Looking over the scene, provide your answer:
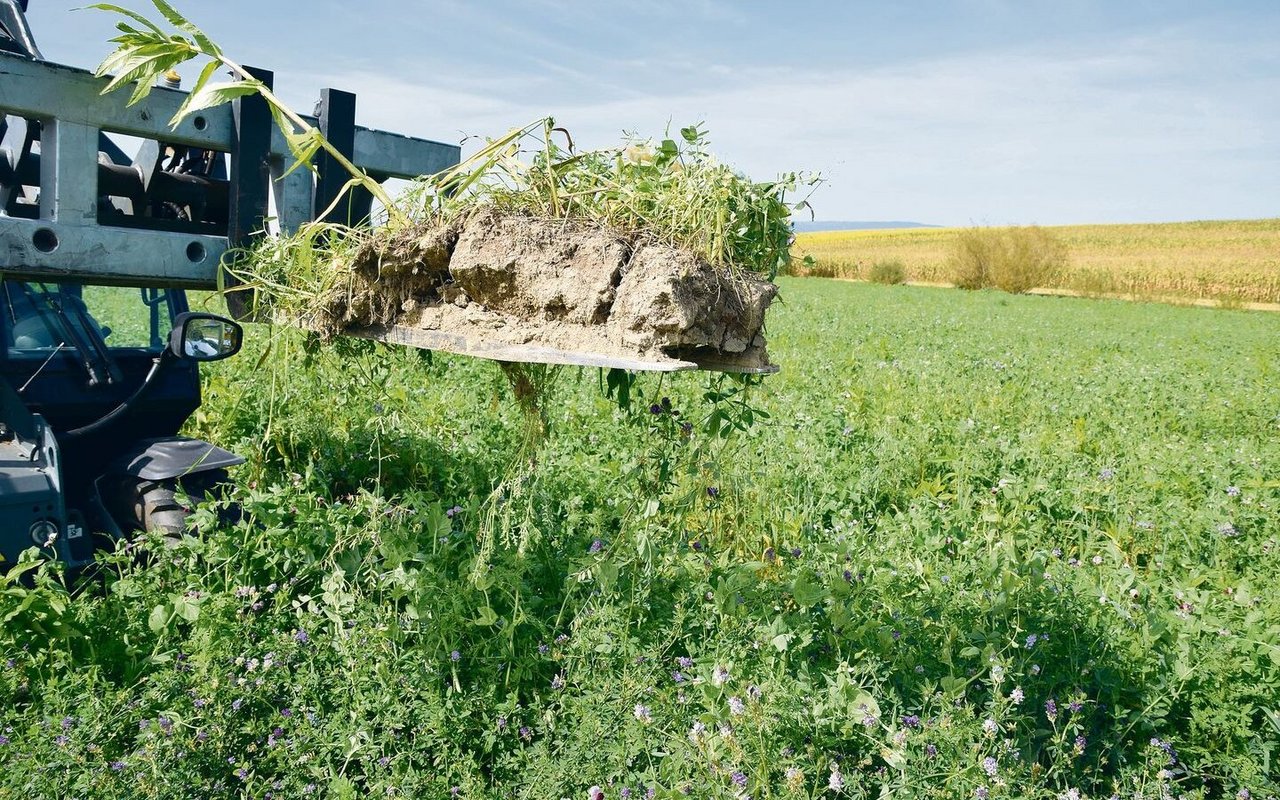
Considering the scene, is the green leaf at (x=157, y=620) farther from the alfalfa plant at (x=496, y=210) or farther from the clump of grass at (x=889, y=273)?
the clump of grass at (x=889, y=273)

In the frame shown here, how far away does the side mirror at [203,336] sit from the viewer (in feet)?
11.8

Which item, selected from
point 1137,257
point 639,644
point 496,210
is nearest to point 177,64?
point 496,210

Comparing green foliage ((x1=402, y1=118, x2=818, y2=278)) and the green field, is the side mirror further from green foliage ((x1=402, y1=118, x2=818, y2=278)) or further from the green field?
green foliage ((x1=402, y1=118, x2=818, y2=278))

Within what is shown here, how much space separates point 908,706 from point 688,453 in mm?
1255

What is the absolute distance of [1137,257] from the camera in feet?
193

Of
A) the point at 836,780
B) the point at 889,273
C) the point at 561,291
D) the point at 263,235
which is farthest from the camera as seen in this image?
the point at 889,273

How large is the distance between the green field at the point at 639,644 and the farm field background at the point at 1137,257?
21.6 metres

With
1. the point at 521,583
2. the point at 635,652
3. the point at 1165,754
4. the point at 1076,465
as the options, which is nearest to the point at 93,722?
the point at 521,583

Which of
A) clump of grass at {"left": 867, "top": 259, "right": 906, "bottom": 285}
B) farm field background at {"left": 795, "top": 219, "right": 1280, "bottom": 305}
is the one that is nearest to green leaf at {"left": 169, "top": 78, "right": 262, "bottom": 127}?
farm field background at {"left": 795, "top": 219, "right": 1280, "bottom": 305}

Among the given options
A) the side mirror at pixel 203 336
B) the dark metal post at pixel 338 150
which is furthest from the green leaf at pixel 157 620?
the dark metal post at pixel 338 150

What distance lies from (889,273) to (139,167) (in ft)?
164

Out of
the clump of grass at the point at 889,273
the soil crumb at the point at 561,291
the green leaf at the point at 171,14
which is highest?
the clump of grass at the point at 889,273

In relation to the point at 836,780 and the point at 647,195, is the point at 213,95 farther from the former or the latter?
the point at 836,780

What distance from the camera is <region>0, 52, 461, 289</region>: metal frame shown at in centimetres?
313
